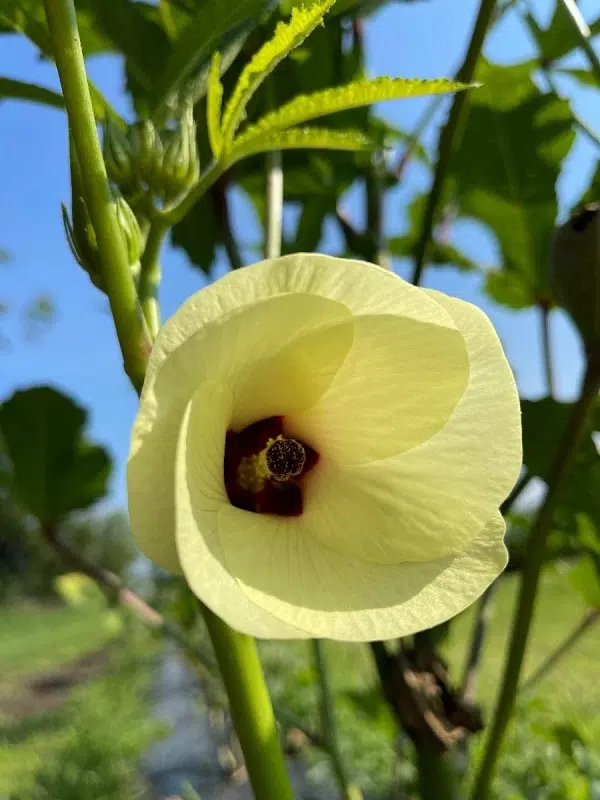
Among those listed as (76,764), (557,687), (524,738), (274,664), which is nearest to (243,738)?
(524,738)

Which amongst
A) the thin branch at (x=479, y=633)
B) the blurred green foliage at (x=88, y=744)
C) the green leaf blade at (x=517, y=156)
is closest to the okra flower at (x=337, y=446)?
the thin branch at (x=479, y=633)

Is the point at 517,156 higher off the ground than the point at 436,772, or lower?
higher

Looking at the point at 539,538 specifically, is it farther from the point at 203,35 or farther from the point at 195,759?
the point at 195,759

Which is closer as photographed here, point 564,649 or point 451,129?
point 451,129

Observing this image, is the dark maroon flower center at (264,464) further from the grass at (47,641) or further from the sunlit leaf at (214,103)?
the grass at (47,641)

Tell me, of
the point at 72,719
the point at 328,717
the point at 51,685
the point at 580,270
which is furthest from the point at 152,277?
the point at 51,685

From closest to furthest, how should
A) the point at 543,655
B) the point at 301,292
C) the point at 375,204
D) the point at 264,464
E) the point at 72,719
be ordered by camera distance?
1. the point at 301,292
2. the point at 264,464
3. the point at 375,204
4. the point at 543,655
5. the point at 72,719

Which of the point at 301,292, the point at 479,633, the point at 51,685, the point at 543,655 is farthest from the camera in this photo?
the point at 51,685

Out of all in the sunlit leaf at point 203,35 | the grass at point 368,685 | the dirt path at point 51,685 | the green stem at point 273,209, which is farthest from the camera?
the dirt path at point 51,685

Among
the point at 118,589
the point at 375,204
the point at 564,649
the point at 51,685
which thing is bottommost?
the point at 51,685
